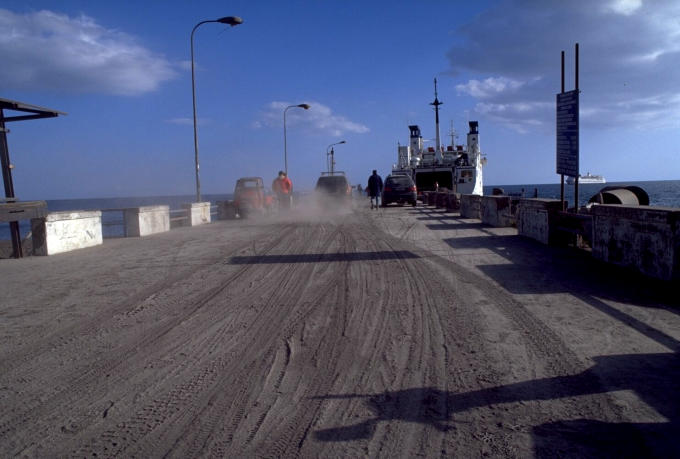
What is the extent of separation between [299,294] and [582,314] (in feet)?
11.8

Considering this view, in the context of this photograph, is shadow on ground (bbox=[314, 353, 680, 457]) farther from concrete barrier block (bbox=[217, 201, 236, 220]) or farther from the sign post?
concrete barrier block (bbox=[217, 201, 236, 220])

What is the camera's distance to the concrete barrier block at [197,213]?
21.0 m

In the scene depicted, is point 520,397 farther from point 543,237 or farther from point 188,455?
point 543,237

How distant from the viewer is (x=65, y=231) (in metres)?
12.4

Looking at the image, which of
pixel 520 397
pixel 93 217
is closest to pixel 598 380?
pixel 520 397

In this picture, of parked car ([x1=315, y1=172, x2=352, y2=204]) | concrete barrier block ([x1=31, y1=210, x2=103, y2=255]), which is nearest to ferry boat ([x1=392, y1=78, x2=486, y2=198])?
parked car ([x1=315, y1=172, x2=352, y2=204])

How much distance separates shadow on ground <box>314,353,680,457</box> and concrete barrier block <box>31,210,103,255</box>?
35.3ft

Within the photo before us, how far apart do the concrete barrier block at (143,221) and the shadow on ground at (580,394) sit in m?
14.6

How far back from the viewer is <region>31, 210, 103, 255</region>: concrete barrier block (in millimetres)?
11695

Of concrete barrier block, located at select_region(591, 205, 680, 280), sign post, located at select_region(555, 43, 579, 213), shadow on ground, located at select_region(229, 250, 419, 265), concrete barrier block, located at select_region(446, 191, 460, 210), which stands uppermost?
sign post, located at select_region(555, 43, 579, 213)

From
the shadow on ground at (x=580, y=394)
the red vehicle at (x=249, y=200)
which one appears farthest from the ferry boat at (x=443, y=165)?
the shadow on ground at (x=580, y=394)

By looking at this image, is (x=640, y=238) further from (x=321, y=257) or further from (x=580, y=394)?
(x=321, y=257)

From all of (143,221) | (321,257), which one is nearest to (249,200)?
(143,221)

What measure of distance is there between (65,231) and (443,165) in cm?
3075
